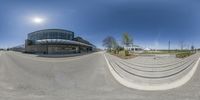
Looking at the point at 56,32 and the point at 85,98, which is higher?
the point at 56,32

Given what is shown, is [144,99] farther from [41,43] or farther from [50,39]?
[41,43]

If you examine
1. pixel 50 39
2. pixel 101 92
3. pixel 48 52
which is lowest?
pixel 101 92

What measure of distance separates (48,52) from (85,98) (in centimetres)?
316

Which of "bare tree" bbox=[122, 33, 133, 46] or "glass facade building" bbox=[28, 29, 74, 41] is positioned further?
"glass facade building" bbox=[28, 29, 74, 41]

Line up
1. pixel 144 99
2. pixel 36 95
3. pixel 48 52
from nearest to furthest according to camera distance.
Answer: pixel 144 99 < pixel 36 95 < pixel 48 52

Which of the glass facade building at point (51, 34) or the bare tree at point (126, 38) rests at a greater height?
the glass facade building at point (51, 34)

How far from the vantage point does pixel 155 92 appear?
4.92 meters

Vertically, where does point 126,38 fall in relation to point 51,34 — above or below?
below

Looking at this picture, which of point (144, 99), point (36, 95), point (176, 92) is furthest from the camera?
point (176, 92)

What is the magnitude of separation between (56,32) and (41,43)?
2.81 feet

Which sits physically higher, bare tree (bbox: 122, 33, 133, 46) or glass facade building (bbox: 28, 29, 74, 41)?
glass facade building (bbox: 28, 29, 74, 41)

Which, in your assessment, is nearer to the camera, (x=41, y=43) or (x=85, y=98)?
(x=85, y=98)

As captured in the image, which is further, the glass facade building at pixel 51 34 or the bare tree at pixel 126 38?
the glass facade building at pixel 51 34

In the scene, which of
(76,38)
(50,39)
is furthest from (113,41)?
(50,39)
